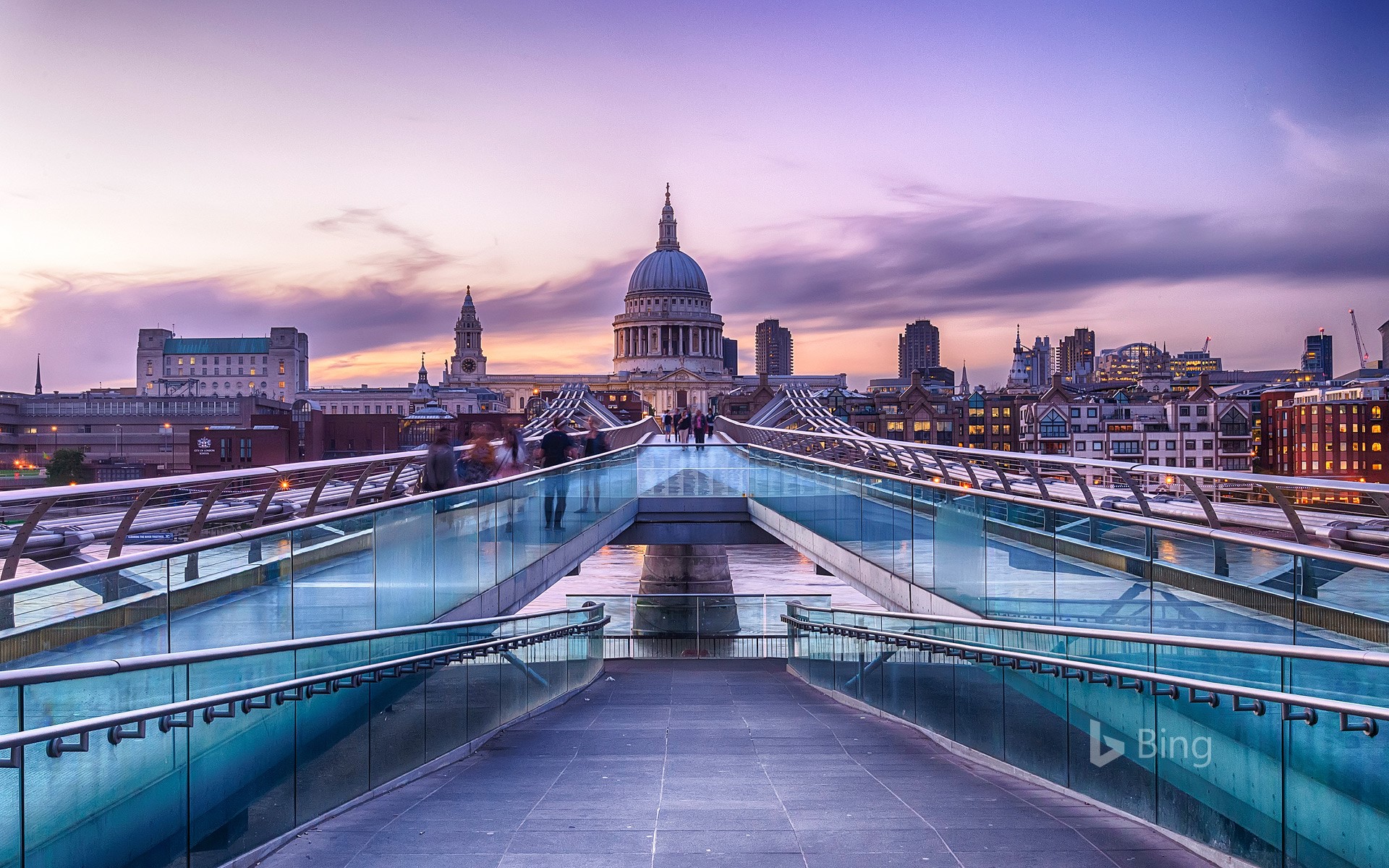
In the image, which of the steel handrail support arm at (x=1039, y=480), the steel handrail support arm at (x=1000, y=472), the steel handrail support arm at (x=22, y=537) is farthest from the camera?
the steel handrail support arm at (x=1000, y=472)

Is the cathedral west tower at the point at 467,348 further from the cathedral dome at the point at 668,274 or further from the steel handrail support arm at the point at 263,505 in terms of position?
the steel handrail support arm at the point at 263,505

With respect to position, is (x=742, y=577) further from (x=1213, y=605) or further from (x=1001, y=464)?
(x=1213, y=605)

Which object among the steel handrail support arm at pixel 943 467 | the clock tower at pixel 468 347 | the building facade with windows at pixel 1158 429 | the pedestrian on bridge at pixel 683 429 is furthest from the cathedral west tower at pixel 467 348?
the steel handrail support arm at pixel 943 467

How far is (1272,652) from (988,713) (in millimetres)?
3126

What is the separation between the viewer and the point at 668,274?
166 m

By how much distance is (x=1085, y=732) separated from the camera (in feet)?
20.5

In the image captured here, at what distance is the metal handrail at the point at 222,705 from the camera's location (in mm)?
3755

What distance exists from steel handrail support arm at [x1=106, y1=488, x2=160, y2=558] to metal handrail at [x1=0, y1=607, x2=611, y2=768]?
1132 mm

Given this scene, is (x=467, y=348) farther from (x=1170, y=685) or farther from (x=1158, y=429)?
(x=1170, y=685)

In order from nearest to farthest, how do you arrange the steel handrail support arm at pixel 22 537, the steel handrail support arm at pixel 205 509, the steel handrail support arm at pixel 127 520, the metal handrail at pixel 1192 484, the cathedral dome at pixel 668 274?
the steel handrail support arm at pixel 22 537
the steel handrail support arm at pixel 127 520
the metal handrail at pixel 1192 484
the steel handrail support arm at pixel 205 509
the cathedral dome at pixel 668 274

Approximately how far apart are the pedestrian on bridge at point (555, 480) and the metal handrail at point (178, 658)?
5443 mm

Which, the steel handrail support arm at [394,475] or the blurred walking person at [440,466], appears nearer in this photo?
the steel handrail support arm at [394,475]

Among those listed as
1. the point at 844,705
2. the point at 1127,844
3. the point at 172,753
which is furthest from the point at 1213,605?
the point at 844,705

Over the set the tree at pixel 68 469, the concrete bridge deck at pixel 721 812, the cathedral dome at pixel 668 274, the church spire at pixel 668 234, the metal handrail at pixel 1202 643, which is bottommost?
the concrete bridge deck at pixel 721 812
